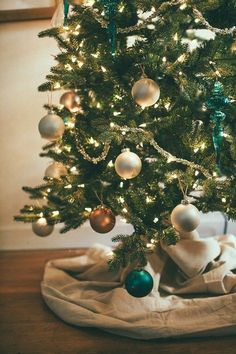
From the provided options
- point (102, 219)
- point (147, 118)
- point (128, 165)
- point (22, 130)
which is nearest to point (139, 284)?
point (102, 219)

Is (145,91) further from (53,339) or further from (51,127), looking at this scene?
(53,339)

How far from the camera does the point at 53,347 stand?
1.23 metres

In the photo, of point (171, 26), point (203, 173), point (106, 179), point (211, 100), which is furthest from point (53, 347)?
point (171, 26)

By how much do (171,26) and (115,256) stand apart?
27.6 inches

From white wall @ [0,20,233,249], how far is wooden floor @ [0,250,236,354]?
457 mm

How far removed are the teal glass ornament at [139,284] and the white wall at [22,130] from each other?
0.75 meters

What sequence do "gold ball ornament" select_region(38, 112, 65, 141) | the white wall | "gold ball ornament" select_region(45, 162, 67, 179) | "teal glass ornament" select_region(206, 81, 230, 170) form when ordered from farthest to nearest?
1. the white wall
2. "gold ball ornament" select_region(45, 162, 67, 179)
3. "gold ball ornament" select_region(38, 112, 65, 141)
4. "teal glass ornament" select_region(206, 81, 230, 170)

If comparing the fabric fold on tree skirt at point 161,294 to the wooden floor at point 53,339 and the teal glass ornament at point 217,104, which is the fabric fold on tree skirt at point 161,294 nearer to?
the wooden floor at point 53,339

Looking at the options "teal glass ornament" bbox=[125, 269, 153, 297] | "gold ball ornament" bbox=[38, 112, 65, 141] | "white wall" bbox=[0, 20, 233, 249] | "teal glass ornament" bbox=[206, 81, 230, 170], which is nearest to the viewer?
"teal glass ornament" bbox=[206, 81, 230, 170]

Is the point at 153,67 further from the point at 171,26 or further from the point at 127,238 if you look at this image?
the point at 127,238

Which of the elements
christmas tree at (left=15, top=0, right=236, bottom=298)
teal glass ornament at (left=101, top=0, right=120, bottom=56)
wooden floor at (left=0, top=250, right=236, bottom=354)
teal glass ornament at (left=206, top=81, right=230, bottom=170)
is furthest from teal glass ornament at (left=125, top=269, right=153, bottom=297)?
teal glass ornament at (left=101, top=0, right=120, bottom=56)

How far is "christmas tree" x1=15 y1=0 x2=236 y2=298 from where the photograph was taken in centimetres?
121

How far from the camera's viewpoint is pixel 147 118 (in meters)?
1.30

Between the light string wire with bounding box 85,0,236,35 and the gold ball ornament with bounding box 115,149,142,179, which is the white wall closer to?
the light string wire with bounding box 85,0,236,35
